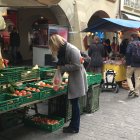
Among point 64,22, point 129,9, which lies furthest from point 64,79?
point 129,9

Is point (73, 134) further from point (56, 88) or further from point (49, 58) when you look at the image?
point (49, 58)

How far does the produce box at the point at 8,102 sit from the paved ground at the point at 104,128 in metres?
0.92

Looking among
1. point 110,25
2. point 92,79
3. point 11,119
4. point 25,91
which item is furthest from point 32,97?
point 110,25

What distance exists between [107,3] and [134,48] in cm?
872

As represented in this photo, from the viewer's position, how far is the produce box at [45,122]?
6234 mm

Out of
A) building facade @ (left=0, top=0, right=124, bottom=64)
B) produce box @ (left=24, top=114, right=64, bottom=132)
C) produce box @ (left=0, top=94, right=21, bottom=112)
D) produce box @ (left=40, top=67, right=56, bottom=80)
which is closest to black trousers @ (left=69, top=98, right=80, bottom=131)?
produce box @ (left=24, top=114, right=64, bottom=132)

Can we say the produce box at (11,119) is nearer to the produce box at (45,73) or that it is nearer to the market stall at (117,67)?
the produce box at (45,73)

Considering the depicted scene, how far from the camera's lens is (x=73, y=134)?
6172mm

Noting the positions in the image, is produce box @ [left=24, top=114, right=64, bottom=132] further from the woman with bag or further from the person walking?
the person walking

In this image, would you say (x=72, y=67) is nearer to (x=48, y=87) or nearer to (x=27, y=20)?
(x=48, y=87)

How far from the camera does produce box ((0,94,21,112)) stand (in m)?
5.00

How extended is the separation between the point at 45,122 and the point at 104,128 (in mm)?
1260

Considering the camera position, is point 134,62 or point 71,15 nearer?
point 134,62

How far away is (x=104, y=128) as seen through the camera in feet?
21.8
